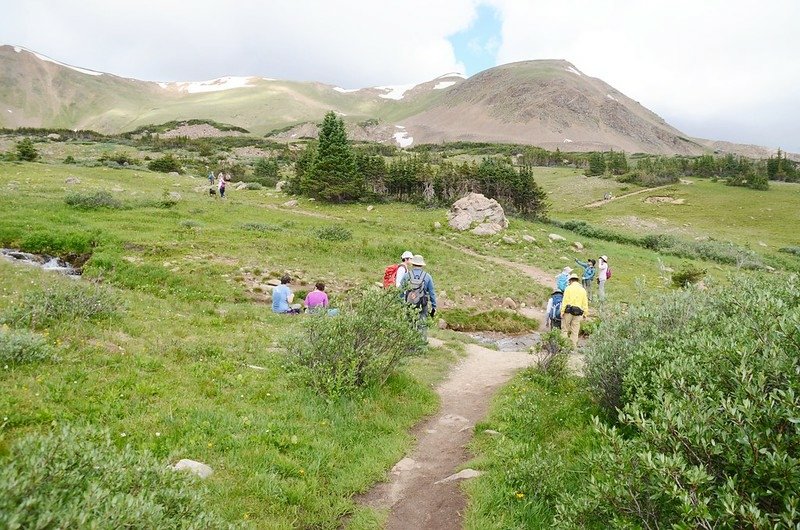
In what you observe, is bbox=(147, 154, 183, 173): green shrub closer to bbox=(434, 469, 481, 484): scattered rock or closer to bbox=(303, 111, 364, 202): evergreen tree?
bbox=(303, 111, 364, 202): evergreen tree

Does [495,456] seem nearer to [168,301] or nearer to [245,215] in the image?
[168,301]

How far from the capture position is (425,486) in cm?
711

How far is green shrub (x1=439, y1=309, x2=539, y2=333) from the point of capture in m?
21.4

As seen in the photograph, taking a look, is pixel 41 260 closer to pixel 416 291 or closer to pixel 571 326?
pixel 416 291

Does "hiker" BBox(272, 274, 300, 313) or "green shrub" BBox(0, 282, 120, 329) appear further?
"hiker" BBox(272, 274, 300, 313)

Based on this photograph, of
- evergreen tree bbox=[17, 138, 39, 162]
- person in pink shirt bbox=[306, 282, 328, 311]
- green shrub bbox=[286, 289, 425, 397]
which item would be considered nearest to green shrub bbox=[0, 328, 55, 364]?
green shrub bbox=[286, 289, 425, 397]

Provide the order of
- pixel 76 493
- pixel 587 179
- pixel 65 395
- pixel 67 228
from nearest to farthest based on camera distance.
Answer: pixel 76 493 → pixel 65 395 → pixel 67 228 → pixel 587 179

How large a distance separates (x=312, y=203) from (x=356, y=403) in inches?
1409

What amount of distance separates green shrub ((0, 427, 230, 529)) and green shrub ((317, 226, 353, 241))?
78.6 ft

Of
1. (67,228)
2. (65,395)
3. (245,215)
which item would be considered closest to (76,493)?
(65,395)

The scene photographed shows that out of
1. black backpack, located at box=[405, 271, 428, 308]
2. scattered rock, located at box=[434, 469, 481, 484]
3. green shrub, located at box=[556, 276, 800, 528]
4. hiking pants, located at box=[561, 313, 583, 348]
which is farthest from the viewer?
hiking pants, located at box=[561, 313, 583, 348]

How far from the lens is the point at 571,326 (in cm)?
1515

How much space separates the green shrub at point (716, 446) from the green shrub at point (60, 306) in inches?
411

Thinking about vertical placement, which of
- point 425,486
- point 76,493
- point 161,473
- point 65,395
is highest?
point 76,493
